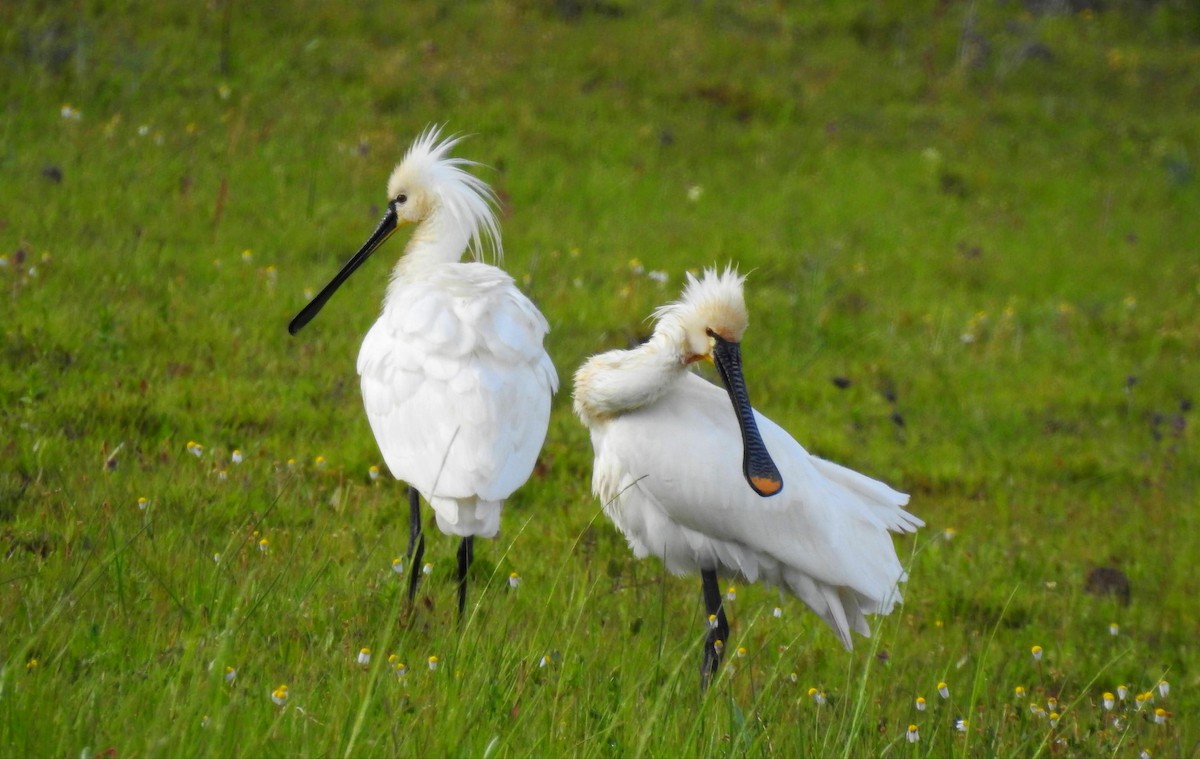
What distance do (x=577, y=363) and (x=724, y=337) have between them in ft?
9.37

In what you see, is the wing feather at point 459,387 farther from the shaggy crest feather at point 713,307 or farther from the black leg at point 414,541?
the shaggy crest feather at point 713,307

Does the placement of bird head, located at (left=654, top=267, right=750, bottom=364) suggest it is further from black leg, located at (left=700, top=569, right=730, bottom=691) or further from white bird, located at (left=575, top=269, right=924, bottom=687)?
black leg, located at (left=700, top=569, right=730, bottom=691)

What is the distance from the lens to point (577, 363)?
25.2 feet

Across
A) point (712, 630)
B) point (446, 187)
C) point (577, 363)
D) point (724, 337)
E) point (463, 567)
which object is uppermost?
point (446, 187)

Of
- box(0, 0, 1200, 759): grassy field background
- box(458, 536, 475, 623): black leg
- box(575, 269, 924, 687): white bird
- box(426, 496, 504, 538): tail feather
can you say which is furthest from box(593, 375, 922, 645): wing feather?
box(426, 496, 504, 538): tail feather

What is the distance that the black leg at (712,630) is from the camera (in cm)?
490

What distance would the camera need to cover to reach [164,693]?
2910 mm

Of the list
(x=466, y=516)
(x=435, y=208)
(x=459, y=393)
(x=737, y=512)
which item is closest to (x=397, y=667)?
(x=466, y=516)

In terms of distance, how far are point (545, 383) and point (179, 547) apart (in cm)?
136

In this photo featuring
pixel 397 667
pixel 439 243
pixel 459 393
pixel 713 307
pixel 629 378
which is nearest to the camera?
pixel 397 667

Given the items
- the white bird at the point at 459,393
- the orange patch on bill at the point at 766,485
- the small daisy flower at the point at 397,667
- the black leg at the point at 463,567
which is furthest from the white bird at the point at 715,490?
the small daisy flower at the point at 397,667

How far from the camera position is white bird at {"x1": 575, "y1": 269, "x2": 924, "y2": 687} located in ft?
16.2

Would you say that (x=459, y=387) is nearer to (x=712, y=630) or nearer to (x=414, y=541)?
(x=414, y=541)

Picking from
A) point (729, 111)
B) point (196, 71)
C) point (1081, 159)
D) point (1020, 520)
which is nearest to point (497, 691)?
point (1020, 520)
